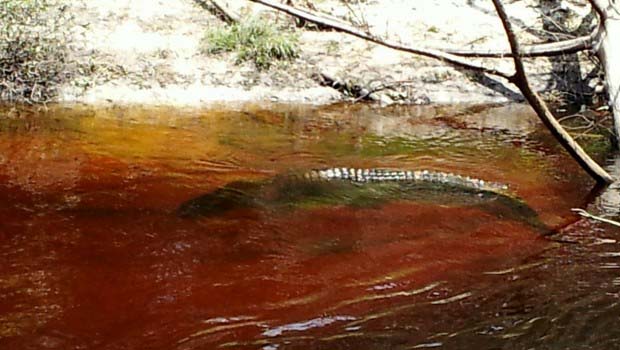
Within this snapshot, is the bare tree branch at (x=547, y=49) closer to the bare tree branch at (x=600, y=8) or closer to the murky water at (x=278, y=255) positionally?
the bare tree branch at (x=600, y=8)

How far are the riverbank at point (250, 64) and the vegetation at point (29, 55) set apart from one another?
232mm

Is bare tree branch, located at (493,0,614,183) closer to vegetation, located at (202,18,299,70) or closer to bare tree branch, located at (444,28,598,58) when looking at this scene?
bare tree branch, located at (444,28,598,58)

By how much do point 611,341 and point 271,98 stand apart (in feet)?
22.4

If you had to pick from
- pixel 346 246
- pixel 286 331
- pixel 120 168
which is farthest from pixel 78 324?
pixel 120 168

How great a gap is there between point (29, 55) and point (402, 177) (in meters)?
5.33

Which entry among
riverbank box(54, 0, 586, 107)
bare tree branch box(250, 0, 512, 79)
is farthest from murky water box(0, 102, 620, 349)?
riverbank box(54, 0, 586, 107)

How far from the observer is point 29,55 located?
9.04 m

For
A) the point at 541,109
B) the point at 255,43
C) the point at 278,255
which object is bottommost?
the point at 278,255

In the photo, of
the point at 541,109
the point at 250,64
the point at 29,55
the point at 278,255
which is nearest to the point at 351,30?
the point at 541,109

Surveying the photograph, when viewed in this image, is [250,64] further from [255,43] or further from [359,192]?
[359,192]

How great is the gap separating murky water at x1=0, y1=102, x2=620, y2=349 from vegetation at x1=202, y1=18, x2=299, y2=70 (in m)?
2.96

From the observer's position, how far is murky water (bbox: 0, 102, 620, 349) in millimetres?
3363

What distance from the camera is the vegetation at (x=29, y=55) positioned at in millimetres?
8852

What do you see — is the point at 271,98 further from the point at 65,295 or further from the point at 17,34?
the point at 65,295
